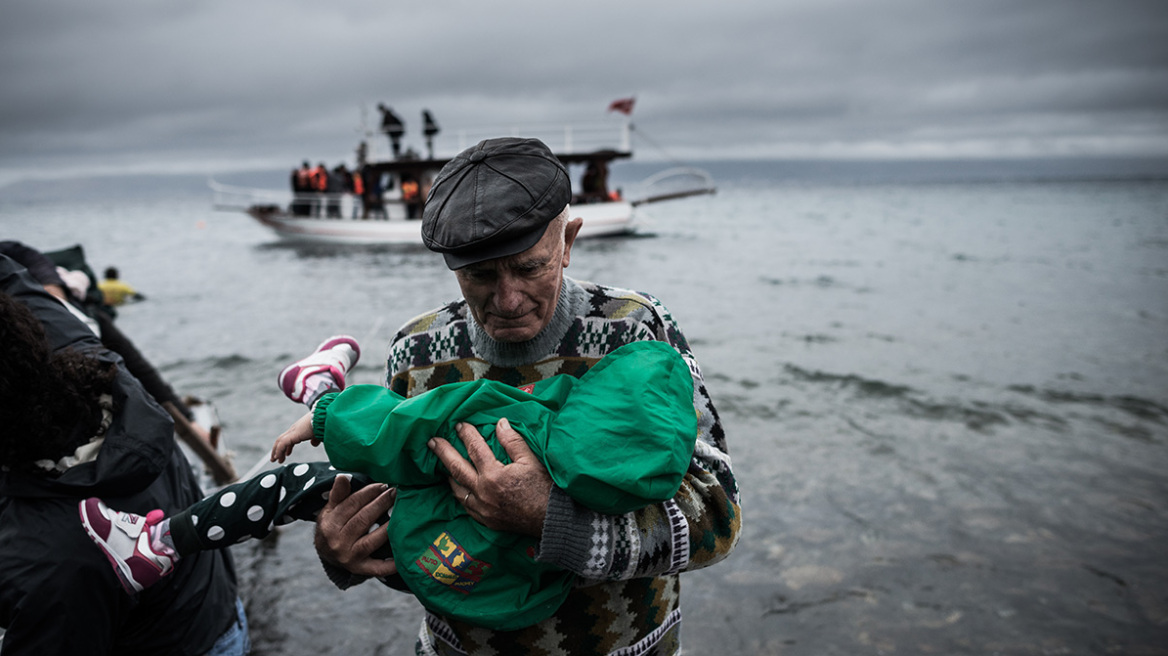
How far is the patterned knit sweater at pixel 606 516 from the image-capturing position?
1371mm

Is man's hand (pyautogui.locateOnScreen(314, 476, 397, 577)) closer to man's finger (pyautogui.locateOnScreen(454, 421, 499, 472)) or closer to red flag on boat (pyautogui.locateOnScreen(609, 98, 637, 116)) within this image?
man's finger (pyautogui.locateOnScreen(454, 421, 499, 472))

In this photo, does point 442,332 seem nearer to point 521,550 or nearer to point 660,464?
point 521,550

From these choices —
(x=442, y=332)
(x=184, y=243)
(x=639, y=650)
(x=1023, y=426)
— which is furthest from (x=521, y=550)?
(x=184, y=243)

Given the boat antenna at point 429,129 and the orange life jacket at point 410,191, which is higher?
the boat antenna at point 429,129

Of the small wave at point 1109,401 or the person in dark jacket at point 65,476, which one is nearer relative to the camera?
the person in dark jacket at point 65,476

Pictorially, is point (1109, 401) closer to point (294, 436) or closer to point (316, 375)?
point (316, 375)

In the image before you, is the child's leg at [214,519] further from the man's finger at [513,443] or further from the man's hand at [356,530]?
the man's finger at [513,443]

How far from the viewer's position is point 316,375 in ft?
6.23

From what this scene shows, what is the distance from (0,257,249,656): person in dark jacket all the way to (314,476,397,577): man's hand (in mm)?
867

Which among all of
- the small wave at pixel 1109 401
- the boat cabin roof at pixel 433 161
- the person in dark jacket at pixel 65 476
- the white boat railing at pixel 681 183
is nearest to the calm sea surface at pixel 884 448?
the small wave at pixel 1109 401

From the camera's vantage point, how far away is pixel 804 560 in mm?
4938

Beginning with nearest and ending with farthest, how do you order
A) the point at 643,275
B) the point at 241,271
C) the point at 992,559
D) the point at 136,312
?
the point at 992,559 < the point at 136,312 < the point at 643,275 < the point at 241,271

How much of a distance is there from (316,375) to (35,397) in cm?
82

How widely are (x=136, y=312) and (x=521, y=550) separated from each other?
1918 centimetres
